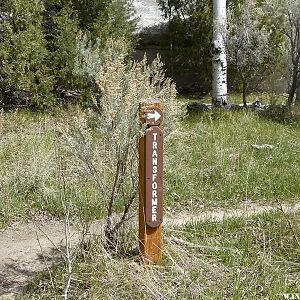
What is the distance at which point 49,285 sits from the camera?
155 inches

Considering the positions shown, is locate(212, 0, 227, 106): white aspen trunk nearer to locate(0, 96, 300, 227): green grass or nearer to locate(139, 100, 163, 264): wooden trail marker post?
locate(0, 96, 300, 227): green grass

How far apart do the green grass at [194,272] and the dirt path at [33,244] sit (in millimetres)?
250

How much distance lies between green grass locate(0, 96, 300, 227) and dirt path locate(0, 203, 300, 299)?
0.71 ft

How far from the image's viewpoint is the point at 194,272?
13.1ft

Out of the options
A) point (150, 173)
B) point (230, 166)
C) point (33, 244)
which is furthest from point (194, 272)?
point (230, 166)

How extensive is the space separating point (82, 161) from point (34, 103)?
6.46 meters

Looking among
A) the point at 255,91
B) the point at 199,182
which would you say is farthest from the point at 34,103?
the point at 255,91

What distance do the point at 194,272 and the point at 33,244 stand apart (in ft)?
5.36

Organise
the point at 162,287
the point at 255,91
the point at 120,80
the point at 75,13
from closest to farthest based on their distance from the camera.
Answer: the point at 162,287 → the point at 120,80 → the point at 75,13 → the point at 255,91

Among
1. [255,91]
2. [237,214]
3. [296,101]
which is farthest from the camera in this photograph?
[255,91]

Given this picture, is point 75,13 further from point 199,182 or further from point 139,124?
point 139,124

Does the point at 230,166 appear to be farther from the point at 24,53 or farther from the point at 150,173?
the point at 24,53

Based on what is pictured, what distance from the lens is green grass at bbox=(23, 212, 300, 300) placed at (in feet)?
12.2

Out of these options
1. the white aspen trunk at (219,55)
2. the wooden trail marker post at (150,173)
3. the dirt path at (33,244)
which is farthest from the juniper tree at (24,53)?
the wooden trail marker post at (150,173)
